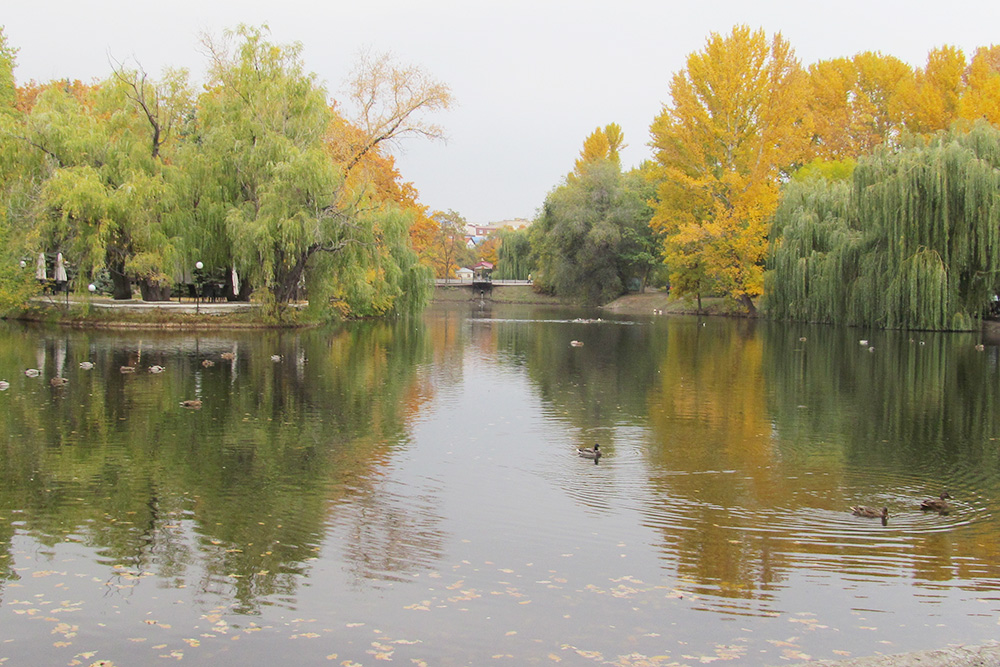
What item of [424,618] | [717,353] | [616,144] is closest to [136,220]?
[717,353]

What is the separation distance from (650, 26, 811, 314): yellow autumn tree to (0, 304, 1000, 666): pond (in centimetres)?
2950

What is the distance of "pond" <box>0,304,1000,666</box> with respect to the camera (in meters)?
5.54

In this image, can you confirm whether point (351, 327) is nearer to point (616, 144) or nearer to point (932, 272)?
point (932, 272)

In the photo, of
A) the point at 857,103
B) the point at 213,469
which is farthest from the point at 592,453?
the point at 857,103

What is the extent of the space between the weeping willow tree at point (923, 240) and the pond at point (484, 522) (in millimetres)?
14492

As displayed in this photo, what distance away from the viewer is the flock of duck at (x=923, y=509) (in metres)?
8.30

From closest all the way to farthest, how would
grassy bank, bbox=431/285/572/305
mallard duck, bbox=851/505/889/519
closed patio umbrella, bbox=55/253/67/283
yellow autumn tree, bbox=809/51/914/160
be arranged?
mallard duck, bbox=851/505/889/519, closed patio umbrella, bbox=55/253/67/283, yellow autumn tree, bbox=809/51/914/160, grassy bank, bbox=431/285/572/305

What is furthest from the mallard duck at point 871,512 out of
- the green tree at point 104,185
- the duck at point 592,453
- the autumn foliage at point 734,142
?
the autumn foliage at point 734,142

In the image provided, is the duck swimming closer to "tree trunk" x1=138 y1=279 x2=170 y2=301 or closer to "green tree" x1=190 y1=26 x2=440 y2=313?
"green tree" x1=190 y1=26 x2=440 y2=313

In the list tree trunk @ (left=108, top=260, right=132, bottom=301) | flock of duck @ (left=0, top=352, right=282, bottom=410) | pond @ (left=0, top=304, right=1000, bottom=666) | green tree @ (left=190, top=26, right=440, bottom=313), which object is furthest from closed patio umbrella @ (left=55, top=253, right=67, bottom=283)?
pond @ (left=0, top=304, right=1000, bottom=666)

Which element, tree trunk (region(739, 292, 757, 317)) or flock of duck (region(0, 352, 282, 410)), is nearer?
flock of duck (region(0, 352, 282, 410))

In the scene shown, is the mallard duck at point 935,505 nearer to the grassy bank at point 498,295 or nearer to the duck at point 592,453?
the duck at point 592,453

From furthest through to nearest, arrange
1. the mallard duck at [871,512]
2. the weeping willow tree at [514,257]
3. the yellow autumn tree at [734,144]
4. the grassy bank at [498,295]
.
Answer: the weeping willow tree at [514,257] < the grassy bank at [498,295] < the yellow autumn tree at [734,144] < the mallard duck at [871,512]

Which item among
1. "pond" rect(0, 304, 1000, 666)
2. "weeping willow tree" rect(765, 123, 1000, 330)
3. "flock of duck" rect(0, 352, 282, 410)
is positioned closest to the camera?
"pond" rect(0, 304, 1000, 666)
